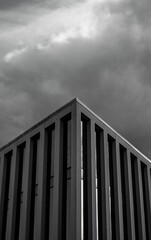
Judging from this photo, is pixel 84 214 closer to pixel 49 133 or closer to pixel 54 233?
pixel 54 233

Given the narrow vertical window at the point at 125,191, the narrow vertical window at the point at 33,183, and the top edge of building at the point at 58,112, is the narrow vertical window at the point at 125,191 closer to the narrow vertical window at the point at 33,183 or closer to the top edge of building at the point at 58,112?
the top edge of building at the point at 58,112

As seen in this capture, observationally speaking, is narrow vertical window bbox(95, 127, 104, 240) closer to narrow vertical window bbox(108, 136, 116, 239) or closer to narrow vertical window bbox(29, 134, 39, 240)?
narrow vertical window bbox(108, 136, 116, 239)

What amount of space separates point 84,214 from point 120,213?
5.36 metres

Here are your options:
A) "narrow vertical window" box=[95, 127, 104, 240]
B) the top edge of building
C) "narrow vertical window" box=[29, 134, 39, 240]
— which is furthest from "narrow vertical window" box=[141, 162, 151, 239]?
"narrow vertical window" box=[29, 134, 39, 240]

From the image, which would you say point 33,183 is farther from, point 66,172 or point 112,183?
point 112,183

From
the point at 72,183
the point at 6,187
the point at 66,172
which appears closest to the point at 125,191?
the point at 66,172

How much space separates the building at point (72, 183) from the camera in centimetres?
2600

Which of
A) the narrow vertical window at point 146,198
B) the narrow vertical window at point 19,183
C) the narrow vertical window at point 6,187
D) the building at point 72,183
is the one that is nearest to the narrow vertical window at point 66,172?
the building at point 72,183

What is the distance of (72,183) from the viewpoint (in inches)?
1003

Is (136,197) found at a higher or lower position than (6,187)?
lower

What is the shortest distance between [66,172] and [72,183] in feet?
7.16

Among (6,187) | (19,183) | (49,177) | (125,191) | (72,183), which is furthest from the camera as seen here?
(6,187)

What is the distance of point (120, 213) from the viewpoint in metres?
30.1

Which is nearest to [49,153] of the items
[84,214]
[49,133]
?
[49,133]
